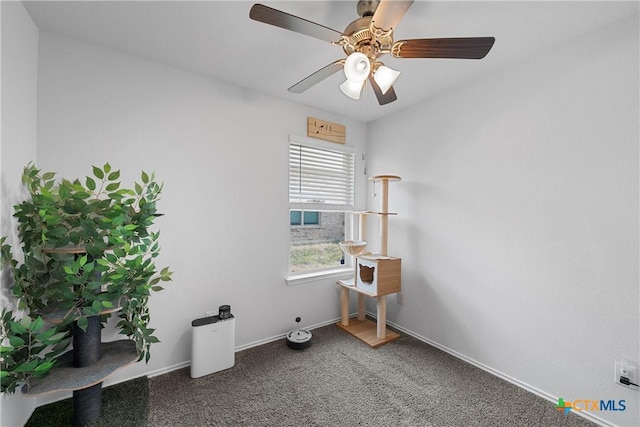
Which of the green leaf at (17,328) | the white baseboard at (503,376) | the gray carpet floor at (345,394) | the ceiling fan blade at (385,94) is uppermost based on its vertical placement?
the ceiling fan blade at (385,94)

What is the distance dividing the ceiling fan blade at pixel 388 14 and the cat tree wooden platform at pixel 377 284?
5.28 feet

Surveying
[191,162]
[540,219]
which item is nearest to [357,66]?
[191,162]

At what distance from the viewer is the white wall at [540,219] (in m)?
1.58

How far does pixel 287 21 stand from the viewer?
1.15 meters

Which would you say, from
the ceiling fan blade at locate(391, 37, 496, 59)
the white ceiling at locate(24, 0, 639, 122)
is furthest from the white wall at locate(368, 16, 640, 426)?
the ceiling fan blade at locate(391, 37, 496, 59)

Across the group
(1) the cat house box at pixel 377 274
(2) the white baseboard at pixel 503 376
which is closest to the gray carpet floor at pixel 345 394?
(2) the white baseboard at pixel 503 376

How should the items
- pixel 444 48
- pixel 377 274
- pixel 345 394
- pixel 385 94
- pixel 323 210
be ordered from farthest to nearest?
pixel 323 210 < pixel 377 274 < pixel 345 394 < pixel 385 94 < pixel 444 48

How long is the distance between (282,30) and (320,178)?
157 cm

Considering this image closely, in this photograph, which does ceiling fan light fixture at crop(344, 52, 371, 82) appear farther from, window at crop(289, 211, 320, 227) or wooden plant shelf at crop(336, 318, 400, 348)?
wooden plant shelf at crop(336, 318, 400, 348)

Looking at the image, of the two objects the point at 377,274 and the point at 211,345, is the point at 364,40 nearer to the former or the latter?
the point at 377,274

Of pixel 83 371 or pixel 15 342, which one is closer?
pixel 15 342

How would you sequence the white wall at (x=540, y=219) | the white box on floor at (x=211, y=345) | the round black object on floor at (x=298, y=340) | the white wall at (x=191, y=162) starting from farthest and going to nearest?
the round black object on floor at (x=298, y=340)
the white box on floor at (x=211, y=345)
the white wall at (x=191, y=162)
the white wall at (x=540, y=219)

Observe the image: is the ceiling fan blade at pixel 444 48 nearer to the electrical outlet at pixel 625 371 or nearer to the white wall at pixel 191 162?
the white wall at pixel 191 162

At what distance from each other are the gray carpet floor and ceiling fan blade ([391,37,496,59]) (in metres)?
2.11
